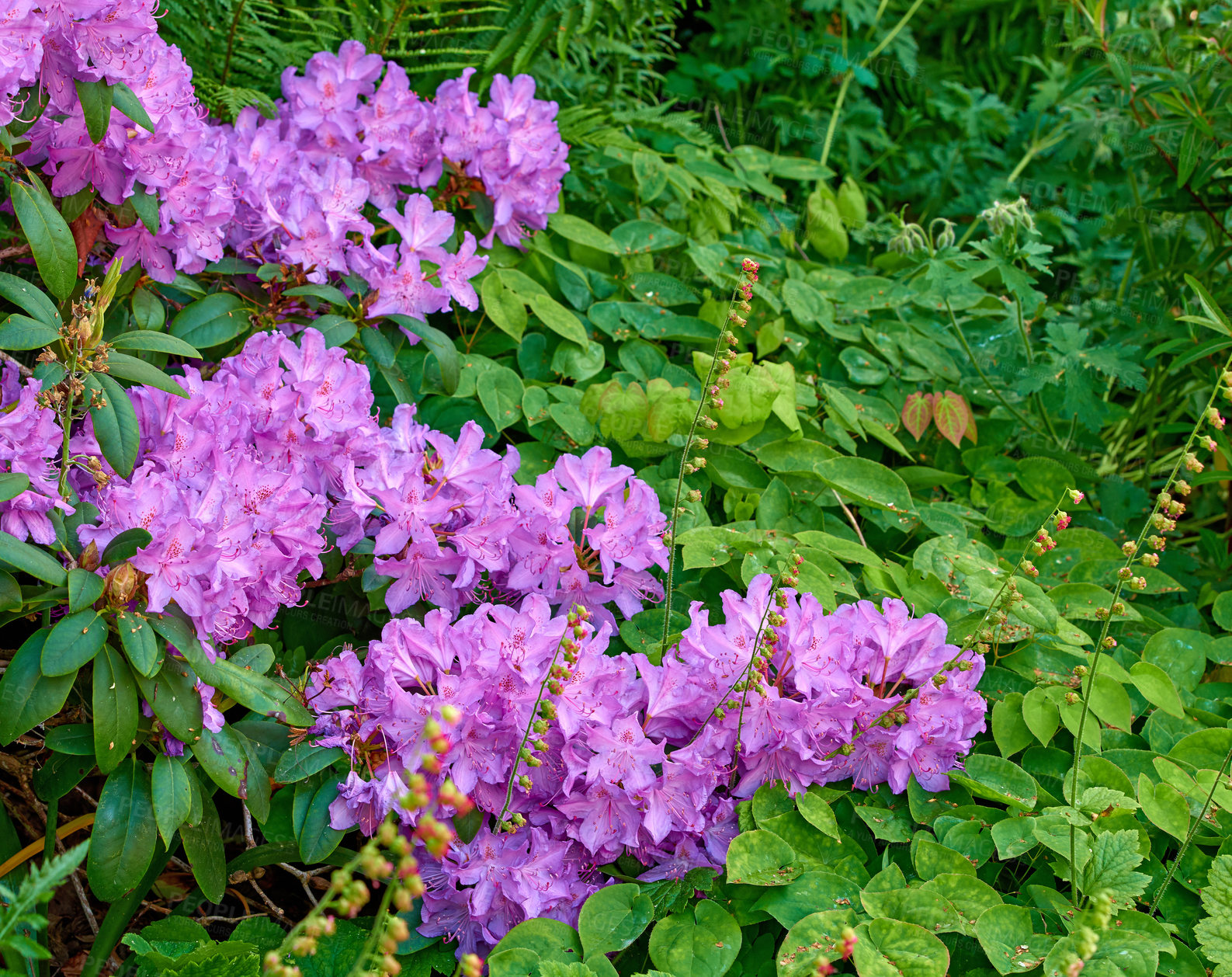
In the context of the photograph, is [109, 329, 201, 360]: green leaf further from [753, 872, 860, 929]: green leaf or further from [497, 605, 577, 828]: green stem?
[753, 872, 860, 929]: green leaf

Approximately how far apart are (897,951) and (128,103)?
1.66 meters

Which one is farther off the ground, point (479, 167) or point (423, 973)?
point (479, 167)

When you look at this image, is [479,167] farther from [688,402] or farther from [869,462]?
[869,462]

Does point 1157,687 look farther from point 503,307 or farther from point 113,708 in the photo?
point 113,708

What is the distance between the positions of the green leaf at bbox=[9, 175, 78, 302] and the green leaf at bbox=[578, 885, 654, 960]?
1211 millimetres

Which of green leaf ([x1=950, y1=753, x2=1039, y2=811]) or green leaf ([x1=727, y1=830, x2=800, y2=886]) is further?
green leaf ([x1=950, y1=753, x2=1039, y2=811])

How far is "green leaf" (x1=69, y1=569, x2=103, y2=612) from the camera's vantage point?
1.31 metres

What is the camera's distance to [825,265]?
312 centimetres

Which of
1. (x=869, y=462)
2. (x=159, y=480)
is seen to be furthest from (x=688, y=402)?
(x=159, y=480)

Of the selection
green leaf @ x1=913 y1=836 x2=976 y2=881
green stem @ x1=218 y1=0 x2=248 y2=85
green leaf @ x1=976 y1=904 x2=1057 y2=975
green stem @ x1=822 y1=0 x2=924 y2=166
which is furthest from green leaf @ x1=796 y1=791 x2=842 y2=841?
green stem @ x1=822 y1=0 x2=924 y2=166

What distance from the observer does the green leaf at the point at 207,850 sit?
1.56m

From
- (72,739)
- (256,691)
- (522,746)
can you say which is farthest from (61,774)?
(522,746)

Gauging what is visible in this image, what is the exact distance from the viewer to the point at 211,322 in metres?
1.91

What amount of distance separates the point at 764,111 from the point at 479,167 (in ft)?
8.10
